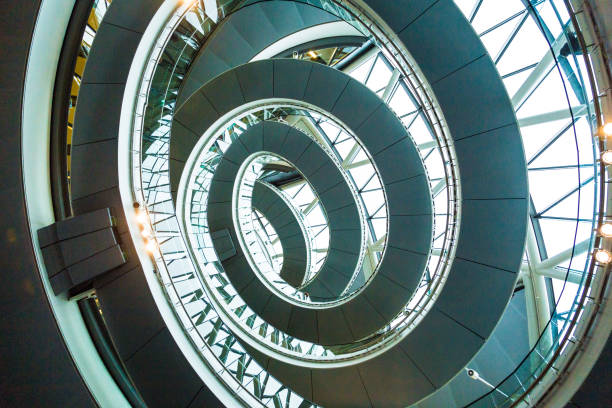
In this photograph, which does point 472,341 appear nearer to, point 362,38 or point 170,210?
point 170,210

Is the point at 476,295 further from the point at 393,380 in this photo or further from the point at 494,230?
the point at 393,380

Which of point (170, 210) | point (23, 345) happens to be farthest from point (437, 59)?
point (23, 345)

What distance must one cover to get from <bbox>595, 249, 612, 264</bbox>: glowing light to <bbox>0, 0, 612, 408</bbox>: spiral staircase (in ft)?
0.06

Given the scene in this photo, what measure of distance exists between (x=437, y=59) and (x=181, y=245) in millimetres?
9063

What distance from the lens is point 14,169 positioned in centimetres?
499

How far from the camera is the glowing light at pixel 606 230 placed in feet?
15.4

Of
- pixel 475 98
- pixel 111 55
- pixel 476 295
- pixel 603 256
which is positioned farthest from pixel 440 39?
pixel 111 55

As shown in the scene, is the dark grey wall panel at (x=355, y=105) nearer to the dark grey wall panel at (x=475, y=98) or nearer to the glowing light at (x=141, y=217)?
the dark grey wall panel at (x=475, y=98)

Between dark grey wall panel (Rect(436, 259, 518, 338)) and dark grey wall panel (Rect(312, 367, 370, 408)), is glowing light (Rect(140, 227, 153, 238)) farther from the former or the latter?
dark grey wall panel (Rect(312, 367, 370, 408))

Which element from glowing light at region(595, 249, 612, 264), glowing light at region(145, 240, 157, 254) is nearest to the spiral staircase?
glowing light at region(595, 249, 612, 264)

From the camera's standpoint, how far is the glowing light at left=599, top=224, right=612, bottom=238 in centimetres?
469

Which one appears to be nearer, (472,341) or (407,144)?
(472,341)

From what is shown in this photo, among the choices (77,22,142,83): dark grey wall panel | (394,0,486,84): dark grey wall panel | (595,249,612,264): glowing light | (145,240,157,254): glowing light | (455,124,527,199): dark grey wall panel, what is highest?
(394,0,486,84): dark grey wall panel

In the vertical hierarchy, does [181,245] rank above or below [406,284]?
above
